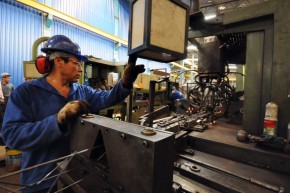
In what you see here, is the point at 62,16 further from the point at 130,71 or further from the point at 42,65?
the point at 130,71

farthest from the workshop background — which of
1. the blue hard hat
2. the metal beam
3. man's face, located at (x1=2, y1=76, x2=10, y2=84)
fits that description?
the metal beam

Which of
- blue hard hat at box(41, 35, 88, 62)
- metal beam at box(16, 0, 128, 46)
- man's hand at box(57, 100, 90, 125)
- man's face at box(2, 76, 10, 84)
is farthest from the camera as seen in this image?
metal beam at box(16, 0, 128, 46)

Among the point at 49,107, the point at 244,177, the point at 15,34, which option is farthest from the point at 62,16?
the point at 244,177

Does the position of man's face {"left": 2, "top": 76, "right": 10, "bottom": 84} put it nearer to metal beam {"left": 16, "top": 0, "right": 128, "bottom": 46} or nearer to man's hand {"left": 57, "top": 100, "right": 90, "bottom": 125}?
metal beam {"left": 16, "top": 0, "right": 128, "bottom": 46}

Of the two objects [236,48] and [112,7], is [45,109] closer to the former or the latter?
[236,48]

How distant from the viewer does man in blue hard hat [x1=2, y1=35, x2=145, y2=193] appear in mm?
785

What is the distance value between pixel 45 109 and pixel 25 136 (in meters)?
0.24

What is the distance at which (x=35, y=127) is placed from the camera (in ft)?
2.63

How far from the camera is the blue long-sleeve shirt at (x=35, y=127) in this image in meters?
0.80

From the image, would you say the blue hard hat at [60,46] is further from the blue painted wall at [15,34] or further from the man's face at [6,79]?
the blue painted wall at [15,34]

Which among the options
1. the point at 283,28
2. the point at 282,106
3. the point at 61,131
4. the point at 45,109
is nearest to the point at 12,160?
the point at 45,109

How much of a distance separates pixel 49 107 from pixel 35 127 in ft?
0.79

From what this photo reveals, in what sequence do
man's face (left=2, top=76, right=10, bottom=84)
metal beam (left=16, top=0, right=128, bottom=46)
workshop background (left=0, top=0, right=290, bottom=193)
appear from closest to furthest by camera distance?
workshop background (left=0, top=0, right=290, bottom=193) → man's face (left=2, top=76, right=10, bottom=84) → metal beam (left=16, top=0, right=128, bottom=46)

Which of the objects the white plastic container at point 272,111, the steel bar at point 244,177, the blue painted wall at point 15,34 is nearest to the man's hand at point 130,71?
the steel bar at point 244,177
